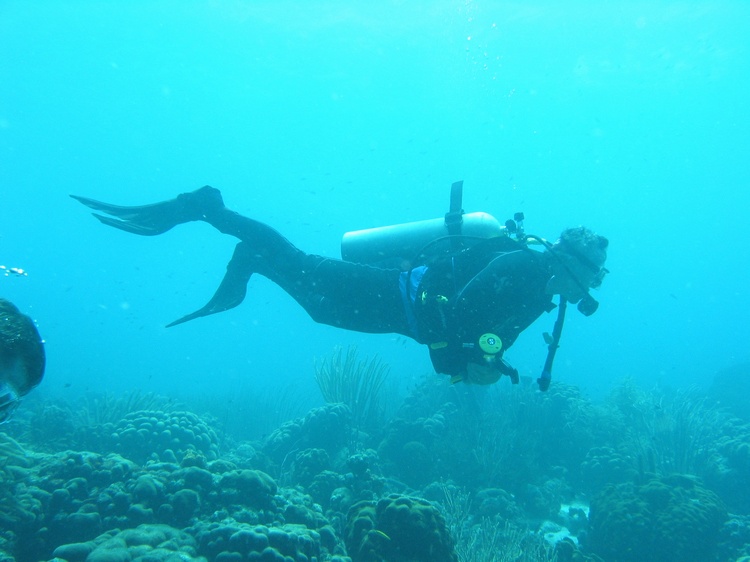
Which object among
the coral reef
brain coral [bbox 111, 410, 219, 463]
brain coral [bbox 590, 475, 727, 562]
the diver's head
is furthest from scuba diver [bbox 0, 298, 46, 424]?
brain coral [bbox 590, 475, 727, 562]

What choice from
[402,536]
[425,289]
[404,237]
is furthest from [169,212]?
[402,536]

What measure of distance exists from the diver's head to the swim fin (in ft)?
13.3

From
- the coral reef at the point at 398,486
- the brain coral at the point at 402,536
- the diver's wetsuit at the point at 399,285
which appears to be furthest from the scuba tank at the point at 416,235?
the coral reef at the point at 398,486

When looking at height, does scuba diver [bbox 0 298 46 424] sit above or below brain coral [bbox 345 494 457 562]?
above

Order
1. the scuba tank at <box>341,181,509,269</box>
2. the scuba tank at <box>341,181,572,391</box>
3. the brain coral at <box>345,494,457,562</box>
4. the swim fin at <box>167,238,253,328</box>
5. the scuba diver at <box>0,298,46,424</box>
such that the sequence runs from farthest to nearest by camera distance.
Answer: the swim fin at <box>167,238,253,328</box> < the scuba tank at <box>341,181,509,269</box> < the scuba tank at <box>341,181,572,391</box> < the brain coral at <box>345,494,457,562</box> < the scuba diver at <box>0,298,46,424</box>

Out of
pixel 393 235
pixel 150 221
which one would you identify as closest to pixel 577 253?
pixel 393 235

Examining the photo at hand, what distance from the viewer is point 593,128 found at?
173 ft

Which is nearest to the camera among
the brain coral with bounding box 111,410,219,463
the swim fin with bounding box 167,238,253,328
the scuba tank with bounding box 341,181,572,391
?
the scuba tank with bounding box 341,181,572,391

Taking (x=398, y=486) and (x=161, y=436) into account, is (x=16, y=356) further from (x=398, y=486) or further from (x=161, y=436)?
(x=398, y=486)

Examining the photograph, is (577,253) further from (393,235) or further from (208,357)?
(208,357)

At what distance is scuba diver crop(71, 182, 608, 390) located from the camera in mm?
4270

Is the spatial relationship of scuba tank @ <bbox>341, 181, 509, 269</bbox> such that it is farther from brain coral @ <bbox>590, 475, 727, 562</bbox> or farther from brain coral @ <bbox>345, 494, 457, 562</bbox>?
brain coral @ <bbox>590, 475, 727, 562</bbox>

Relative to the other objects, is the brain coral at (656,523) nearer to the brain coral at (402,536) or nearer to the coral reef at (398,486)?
the coral reef at (398,486)

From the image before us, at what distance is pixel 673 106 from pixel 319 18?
41063 mm
